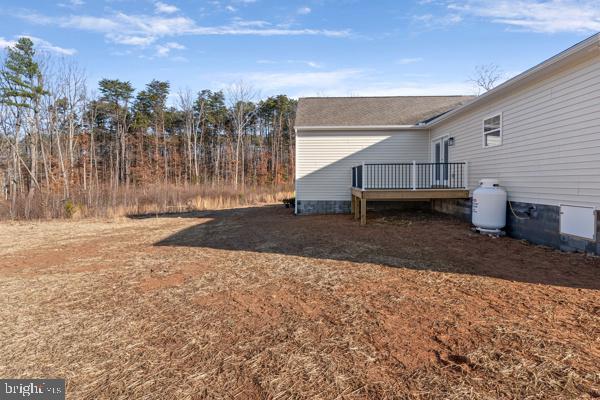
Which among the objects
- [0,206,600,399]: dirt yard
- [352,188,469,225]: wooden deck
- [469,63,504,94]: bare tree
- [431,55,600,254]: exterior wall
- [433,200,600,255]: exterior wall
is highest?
[469,63,504,94]: bare tree

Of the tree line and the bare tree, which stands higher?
the bare tree

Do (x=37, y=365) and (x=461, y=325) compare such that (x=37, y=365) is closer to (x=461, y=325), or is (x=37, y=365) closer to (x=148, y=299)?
(x=148, y=299)

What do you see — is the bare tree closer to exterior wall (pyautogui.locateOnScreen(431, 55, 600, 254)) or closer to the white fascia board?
the white fascia board

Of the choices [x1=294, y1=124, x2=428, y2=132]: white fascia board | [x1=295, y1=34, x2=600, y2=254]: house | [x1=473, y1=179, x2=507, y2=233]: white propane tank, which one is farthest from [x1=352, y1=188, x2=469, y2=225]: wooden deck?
[x1=294, y1=124, x2=428, y2=132]: white fascia board

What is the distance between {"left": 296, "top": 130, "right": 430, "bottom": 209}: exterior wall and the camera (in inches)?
468

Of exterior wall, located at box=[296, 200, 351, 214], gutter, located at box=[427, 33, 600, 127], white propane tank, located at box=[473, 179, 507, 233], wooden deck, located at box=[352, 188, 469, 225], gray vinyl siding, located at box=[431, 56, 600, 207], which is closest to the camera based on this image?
gutter, located at box=[427, 33, 600, 127]

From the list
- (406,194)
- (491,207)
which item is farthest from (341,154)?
(491,207)

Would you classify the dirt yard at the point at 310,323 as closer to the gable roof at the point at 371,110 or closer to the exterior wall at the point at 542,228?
the exterior wall at the point at 542,228

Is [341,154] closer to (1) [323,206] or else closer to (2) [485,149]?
(1) [323,206]

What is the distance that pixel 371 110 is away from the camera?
512 inches

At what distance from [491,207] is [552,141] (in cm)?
184

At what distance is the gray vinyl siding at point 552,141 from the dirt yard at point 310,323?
4.17 ft

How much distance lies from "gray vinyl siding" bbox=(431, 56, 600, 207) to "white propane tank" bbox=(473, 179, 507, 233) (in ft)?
1.03

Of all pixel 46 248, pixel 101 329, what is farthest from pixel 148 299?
pixel 46 248
